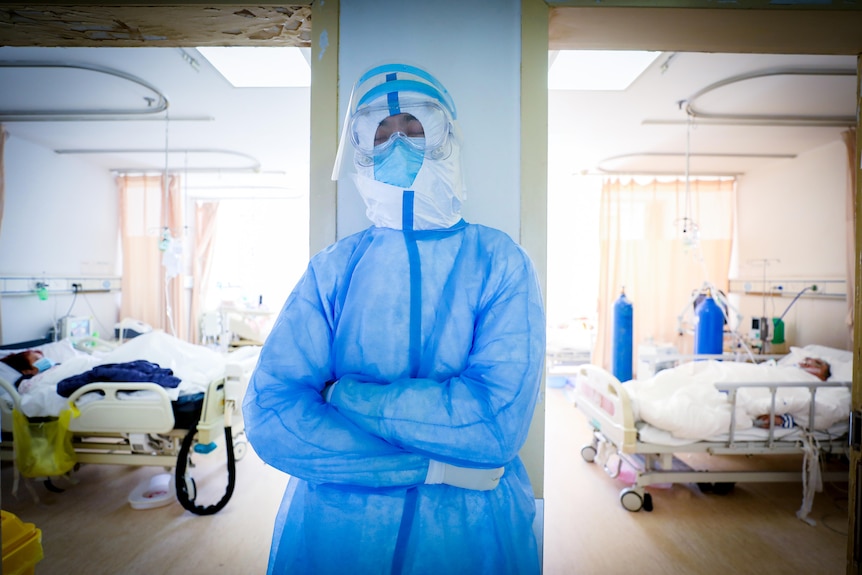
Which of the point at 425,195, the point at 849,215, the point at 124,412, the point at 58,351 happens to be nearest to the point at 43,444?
the point at 124,412

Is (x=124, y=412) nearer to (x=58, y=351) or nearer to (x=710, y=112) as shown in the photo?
(x=58, y=351)

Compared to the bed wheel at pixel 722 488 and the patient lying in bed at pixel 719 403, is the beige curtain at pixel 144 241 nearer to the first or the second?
the patient lying in bed at pixel 719 403

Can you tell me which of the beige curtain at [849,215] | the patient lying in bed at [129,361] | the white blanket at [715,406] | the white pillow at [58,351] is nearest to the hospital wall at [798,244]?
the beige curtain at [849,215]

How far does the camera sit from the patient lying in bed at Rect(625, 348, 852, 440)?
8.41ft

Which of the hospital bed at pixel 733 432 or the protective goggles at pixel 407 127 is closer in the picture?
the protective goggles at pixel 407 127

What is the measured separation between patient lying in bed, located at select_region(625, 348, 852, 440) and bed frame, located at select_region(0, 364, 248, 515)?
2.49 m

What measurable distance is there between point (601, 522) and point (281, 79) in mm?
3374

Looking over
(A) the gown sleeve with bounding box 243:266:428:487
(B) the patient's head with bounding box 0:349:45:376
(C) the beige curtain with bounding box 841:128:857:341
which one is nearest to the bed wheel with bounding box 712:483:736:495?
(C) the beige curtain with bounding box 841:128:857:341

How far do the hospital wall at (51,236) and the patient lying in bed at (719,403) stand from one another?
5.18m

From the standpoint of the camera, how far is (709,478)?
2.70 metres

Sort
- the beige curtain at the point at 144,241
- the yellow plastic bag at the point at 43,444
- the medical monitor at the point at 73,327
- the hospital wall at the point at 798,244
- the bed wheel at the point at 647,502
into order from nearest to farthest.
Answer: the yellow plastic bag at the point at 43,444 < the bed wheel at the point at 647,502 < the hospital wall at the point at 798,244 < the medical monitor at the point at 73,327 < the beige curtain at the point at 144,241

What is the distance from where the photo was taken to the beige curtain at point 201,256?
246 inches

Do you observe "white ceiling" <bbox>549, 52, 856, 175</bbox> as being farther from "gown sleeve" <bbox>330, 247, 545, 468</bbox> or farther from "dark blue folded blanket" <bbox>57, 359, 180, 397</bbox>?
"dark blue folded blanket" <bbox>57, 359, 180, 397</bbox>

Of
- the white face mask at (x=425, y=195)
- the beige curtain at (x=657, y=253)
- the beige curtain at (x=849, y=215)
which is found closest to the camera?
the white face mask at (x=425, y=195)
